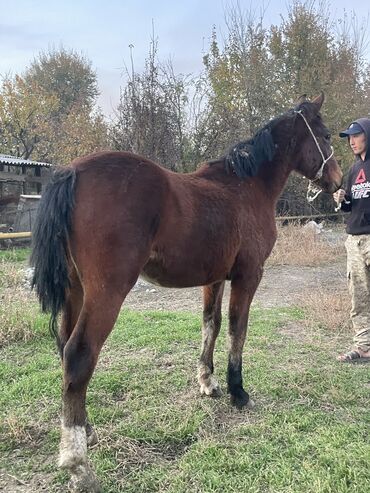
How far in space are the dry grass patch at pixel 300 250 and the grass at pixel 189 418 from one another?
4794 mm

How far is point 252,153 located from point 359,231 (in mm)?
1474

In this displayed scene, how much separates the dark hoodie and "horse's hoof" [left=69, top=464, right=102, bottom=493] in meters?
3.28

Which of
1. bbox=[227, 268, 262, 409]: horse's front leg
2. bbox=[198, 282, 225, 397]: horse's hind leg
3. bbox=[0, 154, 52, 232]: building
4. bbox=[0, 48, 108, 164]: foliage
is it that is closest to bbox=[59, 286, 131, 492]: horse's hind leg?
bbox=[227, 268, 262, 409]: horse's front leg

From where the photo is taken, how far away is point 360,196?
4.32m

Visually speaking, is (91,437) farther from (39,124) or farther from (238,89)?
(39,124)

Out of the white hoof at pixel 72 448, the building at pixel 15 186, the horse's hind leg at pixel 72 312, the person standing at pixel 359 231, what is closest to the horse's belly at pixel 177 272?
the horse's hind leg at pixel 72 312

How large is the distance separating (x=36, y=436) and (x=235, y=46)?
52.7 feet

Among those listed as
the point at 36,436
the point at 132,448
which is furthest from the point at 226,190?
the point at 36,436

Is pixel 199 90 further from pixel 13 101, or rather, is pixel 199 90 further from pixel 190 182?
pixel 13 101

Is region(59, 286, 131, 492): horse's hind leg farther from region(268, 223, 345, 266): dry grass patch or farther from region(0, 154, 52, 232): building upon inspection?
region(0, 154, 52, 232): building

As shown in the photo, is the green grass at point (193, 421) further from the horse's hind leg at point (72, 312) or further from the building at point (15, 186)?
the building at point (15, 186)

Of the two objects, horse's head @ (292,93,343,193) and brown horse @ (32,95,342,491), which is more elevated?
horse's head @ (292,93,343,193)

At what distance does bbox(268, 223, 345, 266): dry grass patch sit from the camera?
31.9ft

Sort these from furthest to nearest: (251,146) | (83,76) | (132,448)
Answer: (83,76), (251,146), (132,448)
